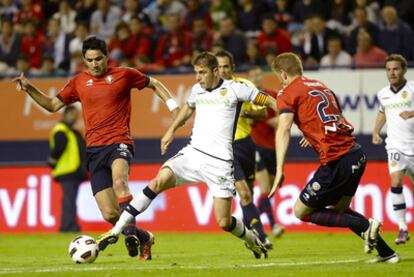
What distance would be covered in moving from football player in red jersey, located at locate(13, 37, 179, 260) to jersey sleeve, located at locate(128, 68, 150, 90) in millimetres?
19

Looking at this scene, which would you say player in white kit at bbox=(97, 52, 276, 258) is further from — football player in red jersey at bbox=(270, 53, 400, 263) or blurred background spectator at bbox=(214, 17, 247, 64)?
blurred background spectator at bbox=(214, 17, 247, 64)

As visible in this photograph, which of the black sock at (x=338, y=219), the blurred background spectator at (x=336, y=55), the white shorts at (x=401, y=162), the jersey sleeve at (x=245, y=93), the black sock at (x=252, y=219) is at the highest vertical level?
the jersey sleeve at (x=245, y=93)

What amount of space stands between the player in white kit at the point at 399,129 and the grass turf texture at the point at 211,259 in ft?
2.52

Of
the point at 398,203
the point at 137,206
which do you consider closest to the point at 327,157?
the point at 137,206

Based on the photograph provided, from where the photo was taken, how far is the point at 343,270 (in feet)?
33.7

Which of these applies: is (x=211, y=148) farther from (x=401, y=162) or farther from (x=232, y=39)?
(x=232, y=39)

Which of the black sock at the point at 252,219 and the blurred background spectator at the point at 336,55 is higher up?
the blurred background spectator at the point at 336,55

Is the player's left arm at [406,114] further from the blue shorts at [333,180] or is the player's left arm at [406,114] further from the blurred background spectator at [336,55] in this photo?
the blurred background spectator at [336,55]

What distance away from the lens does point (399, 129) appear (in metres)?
14.4

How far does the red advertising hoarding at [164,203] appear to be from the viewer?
17.4m

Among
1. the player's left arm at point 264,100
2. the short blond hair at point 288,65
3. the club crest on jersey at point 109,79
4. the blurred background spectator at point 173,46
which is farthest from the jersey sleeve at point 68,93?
the blurred background spectator at point 173,46

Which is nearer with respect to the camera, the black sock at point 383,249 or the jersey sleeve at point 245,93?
the black sock at point 383,249

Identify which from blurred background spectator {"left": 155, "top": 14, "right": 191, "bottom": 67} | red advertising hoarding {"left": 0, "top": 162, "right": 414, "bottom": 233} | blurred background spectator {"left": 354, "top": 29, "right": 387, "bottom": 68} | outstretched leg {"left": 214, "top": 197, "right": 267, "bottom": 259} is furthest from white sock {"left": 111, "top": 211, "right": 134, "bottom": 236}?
blurred background spectator {"left": 155, "top": 14, "right": 191, "bottom": 67}

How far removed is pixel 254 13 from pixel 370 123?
427cm
